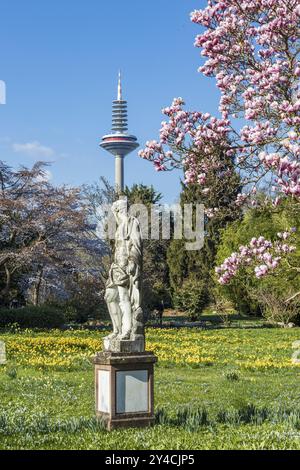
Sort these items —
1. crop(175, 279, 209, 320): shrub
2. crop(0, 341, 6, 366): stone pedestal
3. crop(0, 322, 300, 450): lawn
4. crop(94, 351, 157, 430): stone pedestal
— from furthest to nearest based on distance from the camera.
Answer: crop(175, 279, 209, 320): shrub < crop(0, 341, 6, 366): stone pedestal < crop(94, 351, 157, 430): stone pedestal < crop(0, 322, 300, 450): lawn

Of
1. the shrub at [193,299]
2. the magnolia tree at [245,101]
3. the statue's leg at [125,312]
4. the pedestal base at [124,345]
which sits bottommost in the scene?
the pedestal base at [124,345]

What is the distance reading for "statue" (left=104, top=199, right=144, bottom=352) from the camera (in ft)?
36.1

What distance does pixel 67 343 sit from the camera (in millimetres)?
25031

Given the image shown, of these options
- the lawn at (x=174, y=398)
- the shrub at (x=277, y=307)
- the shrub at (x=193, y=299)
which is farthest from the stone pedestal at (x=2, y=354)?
the shrub at (x=193, y=299)

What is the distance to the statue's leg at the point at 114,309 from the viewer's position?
11.1 meters

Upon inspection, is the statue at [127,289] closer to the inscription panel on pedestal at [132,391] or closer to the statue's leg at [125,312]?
the statue's leg at [125,312]

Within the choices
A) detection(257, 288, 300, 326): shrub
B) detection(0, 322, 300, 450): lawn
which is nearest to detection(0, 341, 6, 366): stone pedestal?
detection(0, 322, 300, 450): lawn

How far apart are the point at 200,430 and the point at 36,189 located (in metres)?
30.9

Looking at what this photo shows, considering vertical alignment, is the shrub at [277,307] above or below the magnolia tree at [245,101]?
below

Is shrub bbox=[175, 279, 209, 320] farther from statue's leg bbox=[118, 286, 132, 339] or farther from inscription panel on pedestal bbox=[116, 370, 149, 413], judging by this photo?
inscription panel on pedestal bbox=[116, 370, 149, 413]

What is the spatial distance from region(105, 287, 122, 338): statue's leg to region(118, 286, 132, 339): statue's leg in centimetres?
7

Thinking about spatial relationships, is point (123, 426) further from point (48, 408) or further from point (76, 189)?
point (76, 189)

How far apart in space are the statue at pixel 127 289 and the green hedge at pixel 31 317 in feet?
80.1

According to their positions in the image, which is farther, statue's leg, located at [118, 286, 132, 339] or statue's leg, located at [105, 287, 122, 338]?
statue's leg, located at [105, 287, 122, 338]
